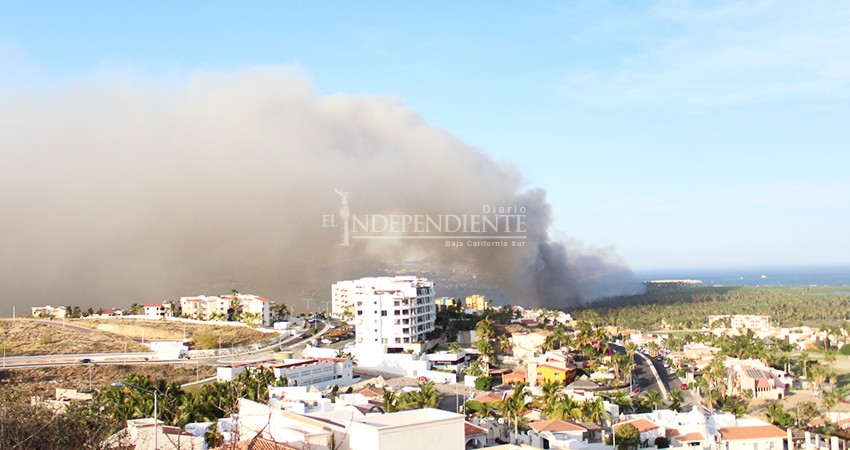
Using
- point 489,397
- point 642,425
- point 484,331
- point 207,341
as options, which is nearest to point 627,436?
point 642,425

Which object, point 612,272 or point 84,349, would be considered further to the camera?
point 612,272

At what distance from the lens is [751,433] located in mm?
18109

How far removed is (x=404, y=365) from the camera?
30.3 meters

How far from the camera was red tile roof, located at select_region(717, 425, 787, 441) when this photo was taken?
58.6 feet

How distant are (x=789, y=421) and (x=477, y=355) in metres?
14.1

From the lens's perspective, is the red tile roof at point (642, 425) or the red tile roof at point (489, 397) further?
the red tile roof at point (489, 397)

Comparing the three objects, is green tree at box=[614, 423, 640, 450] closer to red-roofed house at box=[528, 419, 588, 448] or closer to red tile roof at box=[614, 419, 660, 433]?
red tile roof at box=[614, 419, 660, 433]

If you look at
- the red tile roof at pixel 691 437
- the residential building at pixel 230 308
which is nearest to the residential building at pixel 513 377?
the red tile roof at pixel 691 437

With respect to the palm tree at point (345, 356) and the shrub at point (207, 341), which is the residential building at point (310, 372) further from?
the shrub at point (207, 341)

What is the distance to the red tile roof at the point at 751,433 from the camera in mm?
17859

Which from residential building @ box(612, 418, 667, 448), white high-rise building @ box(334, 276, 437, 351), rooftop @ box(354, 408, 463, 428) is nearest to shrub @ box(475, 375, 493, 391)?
white high-rise building @ box(334, 276, 437, 351)

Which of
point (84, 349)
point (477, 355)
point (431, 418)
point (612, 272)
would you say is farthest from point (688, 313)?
point (431, 418)

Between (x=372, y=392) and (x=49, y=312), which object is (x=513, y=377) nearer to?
(x=372, y=392)

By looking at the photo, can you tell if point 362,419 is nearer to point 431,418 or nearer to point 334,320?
point 431,418
